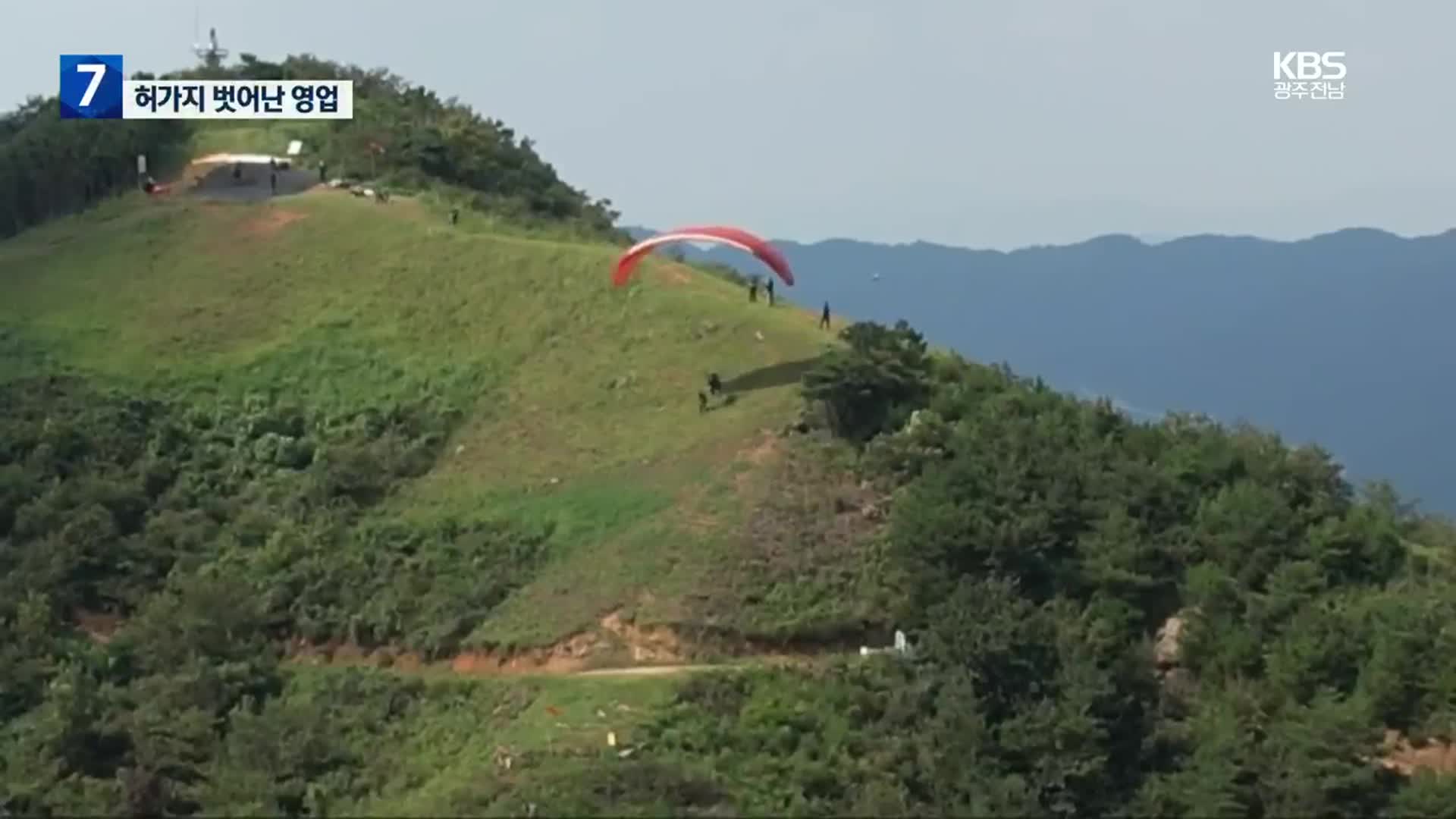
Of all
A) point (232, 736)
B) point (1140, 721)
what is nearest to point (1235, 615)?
point (1140, 721)

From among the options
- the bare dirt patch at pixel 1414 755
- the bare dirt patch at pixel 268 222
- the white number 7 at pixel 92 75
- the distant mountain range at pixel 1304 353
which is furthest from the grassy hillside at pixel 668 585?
the distant mountain range at pixel 1304 353

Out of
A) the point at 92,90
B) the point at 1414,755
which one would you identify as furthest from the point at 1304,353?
the point at 1414,755

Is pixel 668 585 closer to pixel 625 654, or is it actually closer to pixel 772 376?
pixel 625 654

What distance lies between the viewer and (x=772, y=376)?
131 feet

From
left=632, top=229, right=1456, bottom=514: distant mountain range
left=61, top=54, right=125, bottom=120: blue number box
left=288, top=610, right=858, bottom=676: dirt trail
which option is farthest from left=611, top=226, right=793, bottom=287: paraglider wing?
left=632, top=229, right=1456, bottom=514: distant mountain range

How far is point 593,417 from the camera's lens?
4025cm

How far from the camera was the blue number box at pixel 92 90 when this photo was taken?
206ft

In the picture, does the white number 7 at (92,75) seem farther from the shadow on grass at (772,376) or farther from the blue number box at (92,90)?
the shadow on grass at (772,376)

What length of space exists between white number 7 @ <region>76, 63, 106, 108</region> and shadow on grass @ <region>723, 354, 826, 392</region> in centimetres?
3336

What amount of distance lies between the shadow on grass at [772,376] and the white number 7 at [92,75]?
33360 mm

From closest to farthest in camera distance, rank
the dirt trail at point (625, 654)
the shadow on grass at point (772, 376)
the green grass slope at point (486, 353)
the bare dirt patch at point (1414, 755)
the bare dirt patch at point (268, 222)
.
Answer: the bare dirt patch at point (1414, 755)
the dirt trail at point (625, 654)
the green grass slope at point (486, 353)
the shadow on grass at point (772, 376)
the bare dirt patch at point (268, 222)

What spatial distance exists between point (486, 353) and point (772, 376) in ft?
26.4

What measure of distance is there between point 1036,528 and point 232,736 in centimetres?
1474

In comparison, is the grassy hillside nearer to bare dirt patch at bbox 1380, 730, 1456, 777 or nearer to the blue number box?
bare dirt patch at bbox 1380, 730, 1456, 777
